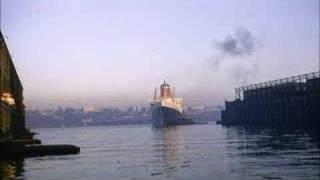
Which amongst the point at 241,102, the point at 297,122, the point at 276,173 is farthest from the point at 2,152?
the point at 241,102

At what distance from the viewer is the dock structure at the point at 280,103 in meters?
122

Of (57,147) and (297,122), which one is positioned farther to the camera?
(297,122)

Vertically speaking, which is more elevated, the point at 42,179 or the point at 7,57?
the point at 7,57

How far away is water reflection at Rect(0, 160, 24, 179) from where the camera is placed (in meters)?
34.0

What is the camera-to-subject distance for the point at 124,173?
34.2 meters

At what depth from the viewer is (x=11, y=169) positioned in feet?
126

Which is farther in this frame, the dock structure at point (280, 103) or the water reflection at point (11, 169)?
the dock structure at point (280, 103)

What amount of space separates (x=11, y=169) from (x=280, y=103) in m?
107

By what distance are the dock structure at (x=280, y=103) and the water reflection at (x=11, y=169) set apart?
83.5m

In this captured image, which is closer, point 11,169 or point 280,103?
point 11,169

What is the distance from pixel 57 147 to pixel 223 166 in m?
23.9

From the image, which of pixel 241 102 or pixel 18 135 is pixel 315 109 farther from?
pixel 18 135

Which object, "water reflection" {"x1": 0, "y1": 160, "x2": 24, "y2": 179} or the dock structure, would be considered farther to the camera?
the dock structure

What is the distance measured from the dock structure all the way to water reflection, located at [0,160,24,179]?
8347 centimetres
